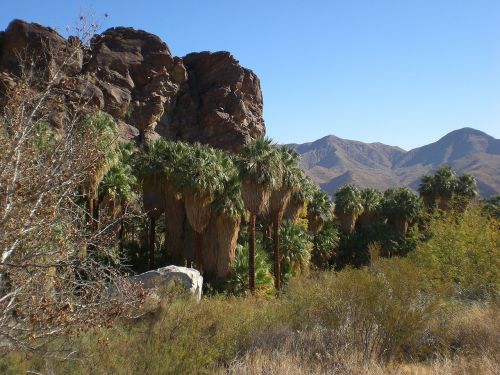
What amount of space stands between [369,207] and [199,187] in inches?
1018

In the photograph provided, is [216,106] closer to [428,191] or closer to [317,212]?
[317,212]

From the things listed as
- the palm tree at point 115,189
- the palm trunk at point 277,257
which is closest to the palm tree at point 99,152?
the palm tree at point 115,189

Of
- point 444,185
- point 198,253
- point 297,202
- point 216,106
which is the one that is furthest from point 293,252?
point 216,106

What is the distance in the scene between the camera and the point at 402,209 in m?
46.8

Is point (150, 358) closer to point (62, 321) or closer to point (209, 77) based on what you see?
point (62, 321)

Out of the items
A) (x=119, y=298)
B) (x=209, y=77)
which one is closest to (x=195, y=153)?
(x=119, y=298)

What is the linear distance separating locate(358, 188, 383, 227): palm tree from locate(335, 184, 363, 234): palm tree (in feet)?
5.85

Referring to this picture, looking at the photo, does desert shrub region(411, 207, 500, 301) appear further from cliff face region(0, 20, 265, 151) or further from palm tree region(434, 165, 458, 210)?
cliff face region(0, 20, 265, 151)

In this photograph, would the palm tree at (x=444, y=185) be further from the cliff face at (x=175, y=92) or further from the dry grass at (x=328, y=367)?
the dry grass at (x=328, y=367)

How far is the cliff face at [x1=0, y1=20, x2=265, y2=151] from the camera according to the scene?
175 ft

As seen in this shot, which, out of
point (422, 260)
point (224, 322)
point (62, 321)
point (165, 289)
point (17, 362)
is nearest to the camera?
point (62, 321)

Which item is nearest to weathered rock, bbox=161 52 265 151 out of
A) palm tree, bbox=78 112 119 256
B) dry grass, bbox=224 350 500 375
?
palm tree, bbox=78 112 119 256

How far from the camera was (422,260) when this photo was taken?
19547mm

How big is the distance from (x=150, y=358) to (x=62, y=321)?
4.08 m
